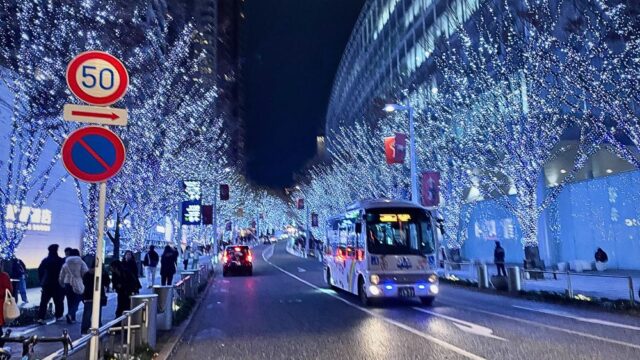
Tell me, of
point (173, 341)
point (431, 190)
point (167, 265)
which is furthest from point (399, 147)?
point (173, 341)

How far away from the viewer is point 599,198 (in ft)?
83.0

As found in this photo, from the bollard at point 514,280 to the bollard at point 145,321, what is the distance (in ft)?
42.7

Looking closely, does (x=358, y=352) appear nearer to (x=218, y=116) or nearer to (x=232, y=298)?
(x=232, y=298)

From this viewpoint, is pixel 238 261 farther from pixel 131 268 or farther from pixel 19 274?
pixel 131 268

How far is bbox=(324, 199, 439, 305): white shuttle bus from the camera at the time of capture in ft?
48.4

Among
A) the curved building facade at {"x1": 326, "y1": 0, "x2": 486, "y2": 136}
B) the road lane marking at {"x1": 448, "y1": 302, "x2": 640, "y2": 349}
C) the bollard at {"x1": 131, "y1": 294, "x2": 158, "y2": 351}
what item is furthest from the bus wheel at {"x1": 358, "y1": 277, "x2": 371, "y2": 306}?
the curved building facade at {"x1": 326, "y1": 0, "x2": 486, "y2": 136}

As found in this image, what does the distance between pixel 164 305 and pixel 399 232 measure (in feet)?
23.6

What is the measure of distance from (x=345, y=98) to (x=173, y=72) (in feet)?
194

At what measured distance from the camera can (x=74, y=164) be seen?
5.10 m

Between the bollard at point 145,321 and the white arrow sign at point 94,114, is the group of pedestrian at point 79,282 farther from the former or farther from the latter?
the white arrow sign at point 94,114

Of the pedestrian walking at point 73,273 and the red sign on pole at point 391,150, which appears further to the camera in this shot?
the red sign on pole at point 391,150

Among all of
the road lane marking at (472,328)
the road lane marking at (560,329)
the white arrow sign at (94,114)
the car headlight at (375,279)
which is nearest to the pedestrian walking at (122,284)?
the white arrow sign at (94,114)

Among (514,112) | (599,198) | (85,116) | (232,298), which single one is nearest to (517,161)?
(514,112)

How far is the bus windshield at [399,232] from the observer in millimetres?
15086
